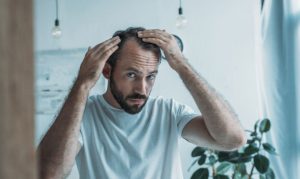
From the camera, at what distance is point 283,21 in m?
2.90

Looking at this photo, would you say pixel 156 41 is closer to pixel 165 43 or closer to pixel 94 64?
pixel 165 43

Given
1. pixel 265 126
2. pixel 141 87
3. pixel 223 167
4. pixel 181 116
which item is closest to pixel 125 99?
pixel 141 87

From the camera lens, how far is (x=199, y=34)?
3361mm

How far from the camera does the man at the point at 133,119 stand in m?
1.36

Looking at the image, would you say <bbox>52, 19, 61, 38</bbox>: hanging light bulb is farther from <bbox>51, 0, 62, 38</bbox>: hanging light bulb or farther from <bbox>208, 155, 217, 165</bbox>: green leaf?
<bbox>208, 155, 217, 165</bbox>: green leaf

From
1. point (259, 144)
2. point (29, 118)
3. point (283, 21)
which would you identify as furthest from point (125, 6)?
point (29, 118)

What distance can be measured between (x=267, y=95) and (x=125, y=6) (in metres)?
1.39

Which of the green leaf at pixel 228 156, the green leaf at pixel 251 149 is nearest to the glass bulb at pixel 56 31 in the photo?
the green leaf at pixel 228 156

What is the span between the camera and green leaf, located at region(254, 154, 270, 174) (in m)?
2.64

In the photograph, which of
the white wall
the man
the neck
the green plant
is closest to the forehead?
the man

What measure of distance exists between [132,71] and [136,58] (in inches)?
1.9

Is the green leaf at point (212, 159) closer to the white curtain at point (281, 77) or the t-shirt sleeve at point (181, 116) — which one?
the white curtain at point (281, 77)

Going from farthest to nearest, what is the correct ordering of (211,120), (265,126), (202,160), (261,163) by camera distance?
(202,160) < (265,126) < (261,163) < (211,120)

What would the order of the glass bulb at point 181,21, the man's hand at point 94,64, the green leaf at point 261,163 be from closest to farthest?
the man's hand at point 94,64 → the green leaf at point 261,163 → the glass bulb at point 181,21
